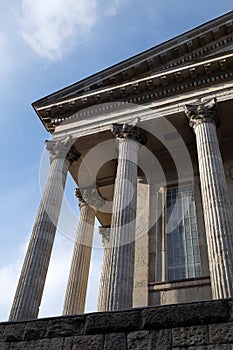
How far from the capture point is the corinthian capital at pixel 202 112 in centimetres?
1781

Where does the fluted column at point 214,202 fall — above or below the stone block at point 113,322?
above

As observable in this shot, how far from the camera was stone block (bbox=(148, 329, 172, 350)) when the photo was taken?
250 inches

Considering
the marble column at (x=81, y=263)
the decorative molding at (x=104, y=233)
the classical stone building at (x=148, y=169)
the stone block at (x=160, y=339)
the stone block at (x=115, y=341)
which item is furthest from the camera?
the decorative molding at (x=104, y=233)

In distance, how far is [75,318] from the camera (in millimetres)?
7152

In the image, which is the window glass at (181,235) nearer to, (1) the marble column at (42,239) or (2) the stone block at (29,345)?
(1) the marble column at (42,239)

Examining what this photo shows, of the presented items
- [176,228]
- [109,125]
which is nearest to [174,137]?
[109,125]

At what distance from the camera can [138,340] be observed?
652 cm

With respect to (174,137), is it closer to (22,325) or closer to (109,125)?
(109,125)

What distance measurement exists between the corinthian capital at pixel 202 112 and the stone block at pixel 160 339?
1273 cm

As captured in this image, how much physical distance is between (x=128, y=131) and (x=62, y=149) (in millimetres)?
3809

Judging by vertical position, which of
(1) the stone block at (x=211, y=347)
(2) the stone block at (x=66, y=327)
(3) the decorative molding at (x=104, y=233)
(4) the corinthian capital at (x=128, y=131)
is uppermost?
(4) the corinthian capital at (x=128, y=131)

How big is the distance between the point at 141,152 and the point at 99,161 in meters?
2.71

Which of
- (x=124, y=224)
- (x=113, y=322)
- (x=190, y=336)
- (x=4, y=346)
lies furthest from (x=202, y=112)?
(x=4, y=346)

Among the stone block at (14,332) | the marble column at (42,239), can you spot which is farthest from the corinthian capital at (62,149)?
the stone block at (14,332)
